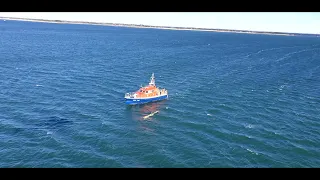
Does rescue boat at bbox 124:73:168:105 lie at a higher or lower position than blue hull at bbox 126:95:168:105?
higher

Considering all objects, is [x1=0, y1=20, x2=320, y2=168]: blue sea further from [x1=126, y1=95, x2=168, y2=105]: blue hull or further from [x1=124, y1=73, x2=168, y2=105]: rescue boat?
[x1=124, y1=73, x2=168, y2=105]: rescue boat

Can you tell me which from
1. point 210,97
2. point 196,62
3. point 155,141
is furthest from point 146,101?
point 196,62

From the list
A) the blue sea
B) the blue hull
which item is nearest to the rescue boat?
the blue hull

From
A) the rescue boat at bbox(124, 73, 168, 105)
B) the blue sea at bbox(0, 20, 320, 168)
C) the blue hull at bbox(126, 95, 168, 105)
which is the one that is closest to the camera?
the blue sea at bbox(0, 20, 320, 168)

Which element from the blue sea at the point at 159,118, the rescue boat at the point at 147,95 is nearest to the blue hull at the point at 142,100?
the rescue boat at the point at 147,95

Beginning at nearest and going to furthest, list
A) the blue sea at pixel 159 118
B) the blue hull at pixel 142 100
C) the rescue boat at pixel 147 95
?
1. the blue sea at pixel 159 118
2. the blue hull at pixel 142 100
3. the rescue boat at pixel 147 95

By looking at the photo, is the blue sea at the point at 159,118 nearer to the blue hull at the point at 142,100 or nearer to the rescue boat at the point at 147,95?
the blue hull at the point at 142,100

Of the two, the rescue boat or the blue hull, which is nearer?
the blue hull

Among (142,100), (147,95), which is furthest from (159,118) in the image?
(147,95)

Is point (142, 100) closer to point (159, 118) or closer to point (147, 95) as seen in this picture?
point (147, 95)

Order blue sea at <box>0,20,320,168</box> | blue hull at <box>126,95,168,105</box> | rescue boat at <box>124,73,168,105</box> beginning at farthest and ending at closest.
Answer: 1. rescue boat at <box>124,73,168,105</box>
2. blue hull at <box>126,95,168,105</box>
3. blue sea at <box>0,20,320,168</box>
